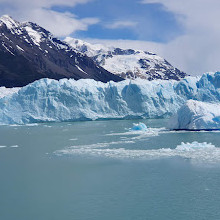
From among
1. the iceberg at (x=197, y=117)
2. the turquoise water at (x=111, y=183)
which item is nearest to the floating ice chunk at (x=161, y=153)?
the turquoise water at (x=111, y=183)

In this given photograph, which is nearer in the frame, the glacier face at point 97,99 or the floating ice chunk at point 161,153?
the floating ice chunk at point 161,153

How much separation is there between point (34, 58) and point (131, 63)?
49787 millimetres

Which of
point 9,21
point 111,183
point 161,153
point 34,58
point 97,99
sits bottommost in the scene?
point 111,183

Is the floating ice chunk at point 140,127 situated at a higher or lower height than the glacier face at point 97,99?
lower

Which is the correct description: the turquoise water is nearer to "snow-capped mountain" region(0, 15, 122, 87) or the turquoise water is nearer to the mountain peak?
"snow-capped mountain" region(0, 15, 122, 87)

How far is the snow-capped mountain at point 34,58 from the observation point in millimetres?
70562

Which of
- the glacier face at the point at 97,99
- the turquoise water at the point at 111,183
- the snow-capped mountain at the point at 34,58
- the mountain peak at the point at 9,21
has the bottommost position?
the turquoise water at the point at 111,183

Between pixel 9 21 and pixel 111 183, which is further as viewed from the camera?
pixel 9 21

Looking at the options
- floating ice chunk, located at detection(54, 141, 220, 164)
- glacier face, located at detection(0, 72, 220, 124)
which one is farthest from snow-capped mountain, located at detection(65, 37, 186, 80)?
floating ice chunk, located at detection(54, 141, 220, 164)

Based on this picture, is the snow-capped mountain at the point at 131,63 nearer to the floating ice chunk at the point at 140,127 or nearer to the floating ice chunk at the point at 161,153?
the floating ice chunk at the point at 140,127

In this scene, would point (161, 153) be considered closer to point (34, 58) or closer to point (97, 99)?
point (97, 99)

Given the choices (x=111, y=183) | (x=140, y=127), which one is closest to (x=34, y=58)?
(x=140, y=127)

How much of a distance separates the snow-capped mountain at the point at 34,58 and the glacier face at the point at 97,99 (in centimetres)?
3398

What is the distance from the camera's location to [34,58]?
8194 cm
